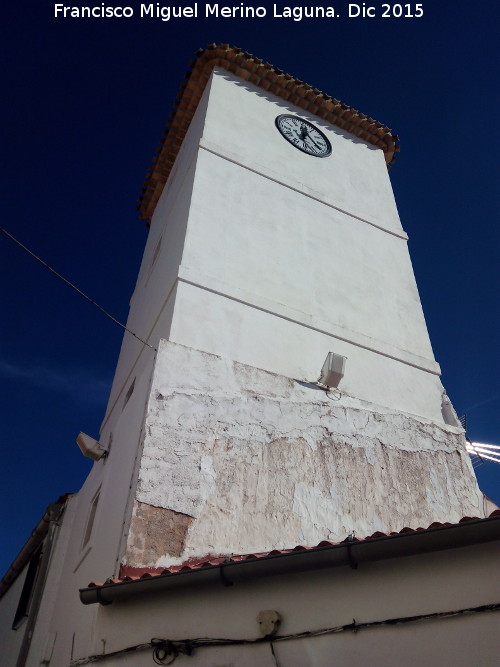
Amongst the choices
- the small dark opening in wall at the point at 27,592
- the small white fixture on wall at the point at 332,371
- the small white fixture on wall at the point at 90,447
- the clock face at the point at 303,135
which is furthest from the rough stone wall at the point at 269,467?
the clock face at the point at 303,135

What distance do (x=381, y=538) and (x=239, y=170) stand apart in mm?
7258

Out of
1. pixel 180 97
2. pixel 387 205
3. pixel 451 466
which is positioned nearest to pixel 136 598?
pixel 451 466

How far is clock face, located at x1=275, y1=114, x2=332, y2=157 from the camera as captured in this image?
11273 mm

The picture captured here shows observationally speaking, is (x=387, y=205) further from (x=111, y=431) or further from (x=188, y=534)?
(x=188, y=534)

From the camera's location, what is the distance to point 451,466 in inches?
275

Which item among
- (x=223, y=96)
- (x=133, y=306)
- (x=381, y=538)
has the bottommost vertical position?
(x=381, y=538)

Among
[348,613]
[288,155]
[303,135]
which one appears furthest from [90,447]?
[303,135]

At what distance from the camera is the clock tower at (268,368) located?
18.3 feet

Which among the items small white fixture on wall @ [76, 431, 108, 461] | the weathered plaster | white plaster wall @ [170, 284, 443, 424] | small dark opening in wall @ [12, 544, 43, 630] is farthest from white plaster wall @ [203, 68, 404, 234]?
small dark opening in wall @ [12, 544, 43, 630]

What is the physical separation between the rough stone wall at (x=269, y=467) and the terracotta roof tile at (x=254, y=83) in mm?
7330

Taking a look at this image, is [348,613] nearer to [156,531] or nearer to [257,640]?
[257,640]

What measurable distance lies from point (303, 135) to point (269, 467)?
7.91m

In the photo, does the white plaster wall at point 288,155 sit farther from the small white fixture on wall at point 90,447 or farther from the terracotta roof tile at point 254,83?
the small white fixture on wall at point 90,447

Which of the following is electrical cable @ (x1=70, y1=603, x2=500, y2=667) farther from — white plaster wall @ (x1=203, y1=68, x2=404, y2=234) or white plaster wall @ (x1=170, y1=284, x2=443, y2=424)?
white plaster wall @ (x1=203, y1=68, x2=404, y2=234)
